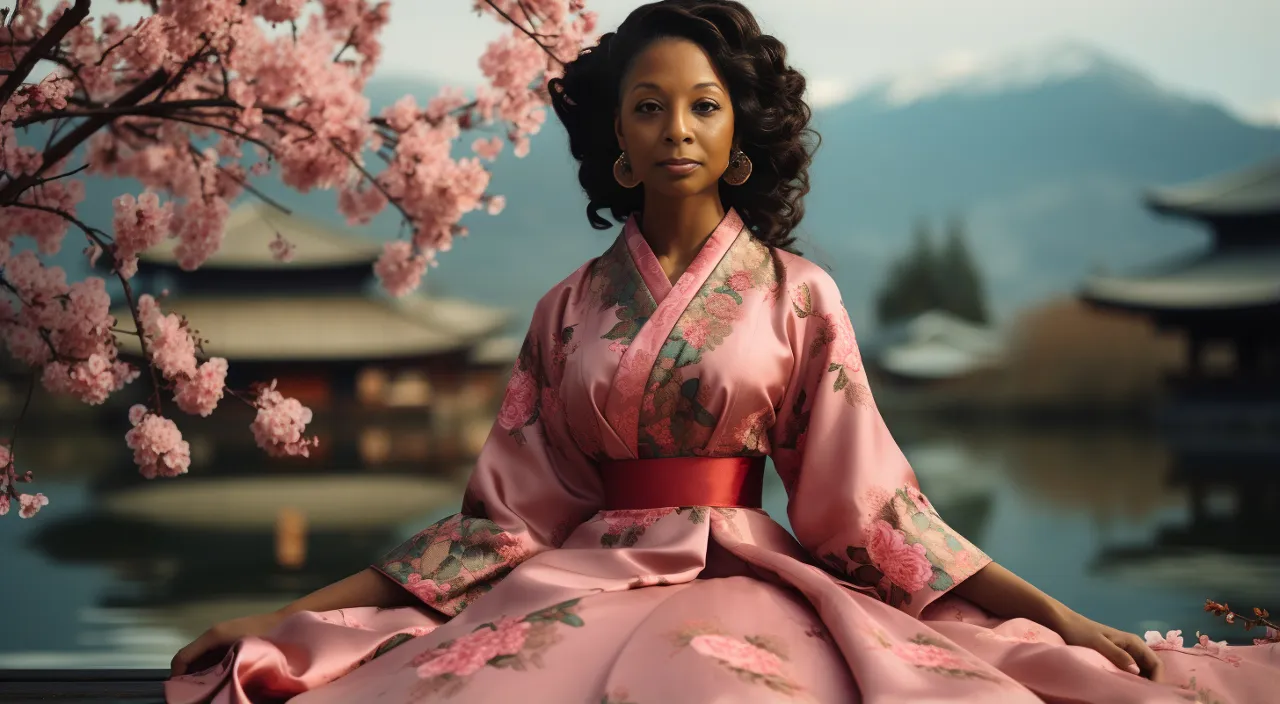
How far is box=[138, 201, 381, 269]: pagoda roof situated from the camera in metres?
14.4

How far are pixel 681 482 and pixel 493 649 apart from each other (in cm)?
36

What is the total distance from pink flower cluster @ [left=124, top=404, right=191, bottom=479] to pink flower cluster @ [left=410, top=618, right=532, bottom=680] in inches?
30.5

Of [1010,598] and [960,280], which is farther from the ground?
[960,280]

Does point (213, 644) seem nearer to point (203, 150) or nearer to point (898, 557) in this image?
point (898, 557)

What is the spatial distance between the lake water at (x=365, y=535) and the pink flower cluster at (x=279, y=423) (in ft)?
17.6

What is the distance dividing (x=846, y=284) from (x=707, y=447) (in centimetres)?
1459

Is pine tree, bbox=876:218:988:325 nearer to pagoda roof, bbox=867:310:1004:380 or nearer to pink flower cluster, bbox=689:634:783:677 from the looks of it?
pagoda roof, bbox=867:310:1004:380

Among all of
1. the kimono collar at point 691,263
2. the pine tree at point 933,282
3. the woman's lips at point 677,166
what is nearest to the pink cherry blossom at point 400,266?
the kimono collar at point 691,263

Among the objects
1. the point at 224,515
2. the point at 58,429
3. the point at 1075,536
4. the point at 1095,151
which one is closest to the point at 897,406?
the point at 1075,536

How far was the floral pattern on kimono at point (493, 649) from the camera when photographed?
1228 mm

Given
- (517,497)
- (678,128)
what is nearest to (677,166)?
(678,128)

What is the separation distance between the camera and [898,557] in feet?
4.75

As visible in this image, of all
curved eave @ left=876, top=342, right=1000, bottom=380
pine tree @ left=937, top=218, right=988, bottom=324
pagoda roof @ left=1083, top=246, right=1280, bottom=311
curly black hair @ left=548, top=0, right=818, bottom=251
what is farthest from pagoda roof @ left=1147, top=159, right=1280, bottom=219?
curly black hair @ left=548, top=0, right=818, bottom=251

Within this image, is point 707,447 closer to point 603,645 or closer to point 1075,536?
point 603,645
